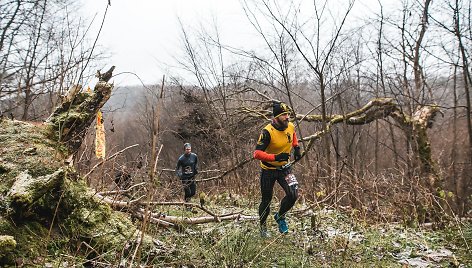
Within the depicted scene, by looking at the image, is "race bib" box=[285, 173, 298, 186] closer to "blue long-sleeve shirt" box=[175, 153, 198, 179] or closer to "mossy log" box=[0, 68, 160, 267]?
"mossy log" box=[0, 68, 160, 267]

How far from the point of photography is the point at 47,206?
335 cm

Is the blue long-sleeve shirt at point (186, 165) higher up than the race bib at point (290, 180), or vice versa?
the race bib at point (290, 180)

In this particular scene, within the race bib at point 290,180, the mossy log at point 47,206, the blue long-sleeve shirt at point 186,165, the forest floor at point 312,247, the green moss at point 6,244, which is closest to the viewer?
the green moss at point 6,244

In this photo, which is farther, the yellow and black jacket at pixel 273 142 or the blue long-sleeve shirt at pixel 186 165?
the blue long-sleeve shirt at pixel 186 165

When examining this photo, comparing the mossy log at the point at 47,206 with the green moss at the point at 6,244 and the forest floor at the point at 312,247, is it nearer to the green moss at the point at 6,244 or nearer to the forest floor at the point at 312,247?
the green moss at the point at 6,244

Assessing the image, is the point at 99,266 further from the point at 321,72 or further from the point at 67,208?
the point at 321,72

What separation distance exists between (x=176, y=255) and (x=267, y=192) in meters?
2.15

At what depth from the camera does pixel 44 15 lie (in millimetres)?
11648

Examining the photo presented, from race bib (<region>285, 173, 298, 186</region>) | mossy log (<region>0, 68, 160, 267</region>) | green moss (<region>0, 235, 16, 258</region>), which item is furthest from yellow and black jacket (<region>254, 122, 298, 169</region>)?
green moss (<region>0, 235, 16, 258</region>)

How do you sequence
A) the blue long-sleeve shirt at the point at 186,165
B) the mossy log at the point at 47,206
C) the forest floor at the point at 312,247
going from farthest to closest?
the blue long-sleeve shirt at the point at 186,165
the forest floor at the point at 312,247
the mossy log at the point at 47,206

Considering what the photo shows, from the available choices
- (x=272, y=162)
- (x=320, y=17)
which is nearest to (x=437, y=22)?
(x=320, y=17)

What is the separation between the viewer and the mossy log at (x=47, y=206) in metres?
2.96

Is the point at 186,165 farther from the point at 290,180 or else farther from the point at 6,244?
the point at 6,244

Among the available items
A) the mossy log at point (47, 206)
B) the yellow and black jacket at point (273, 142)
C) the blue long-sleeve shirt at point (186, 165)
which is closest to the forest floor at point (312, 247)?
the mossy log at point (47, 206)
